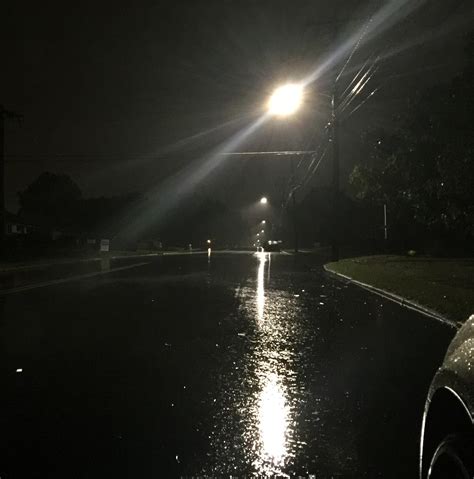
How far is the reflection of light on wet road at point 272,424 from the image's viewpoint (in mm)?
3961

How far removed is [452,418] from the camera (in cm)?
256

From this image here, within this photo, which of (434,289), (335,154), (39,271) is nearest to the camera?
(434,289)

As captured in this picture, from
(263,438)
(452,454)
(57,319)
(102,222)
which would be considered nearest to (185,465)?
(263,438)

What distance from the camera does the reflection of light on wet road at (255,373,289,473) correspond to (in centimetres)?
396

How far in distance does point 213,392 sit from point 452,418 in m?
3.52

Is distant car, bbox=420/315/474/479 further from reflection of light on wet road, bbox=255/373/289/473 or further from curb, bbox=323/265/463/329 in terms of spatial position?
curb, bbox=323/265/463/329

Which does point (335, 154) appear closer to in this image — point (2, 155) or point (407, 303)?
point (407, 303)

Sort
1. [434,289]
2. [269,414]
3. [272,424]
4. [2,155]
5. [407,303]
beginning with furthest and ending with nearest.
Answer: [2,155] < [434,289] < [407,303] < [269,414] < [272,424]

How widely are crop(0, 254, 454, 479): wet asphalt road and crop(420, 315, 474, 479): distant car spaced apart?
47.4 inches

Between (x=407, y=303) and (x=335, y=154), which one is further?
(x=335, y=154)

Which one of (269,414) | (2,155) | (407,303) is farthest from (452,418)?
(2,155)

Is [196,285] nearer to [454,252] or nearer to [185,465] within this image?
[185,465]

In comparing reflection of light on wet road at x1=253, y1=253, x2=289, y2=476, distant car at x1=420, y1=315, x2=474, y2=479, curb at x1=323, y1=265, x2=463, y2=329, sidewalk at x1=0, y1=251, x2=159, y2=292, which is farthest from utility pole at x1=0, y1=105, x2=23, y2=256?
distant car at x1=420, y1=315, x2=474, y2=479

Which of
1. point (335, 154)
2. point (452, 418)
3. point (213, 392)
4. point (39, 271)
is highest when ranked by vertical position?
point (335, 154)
